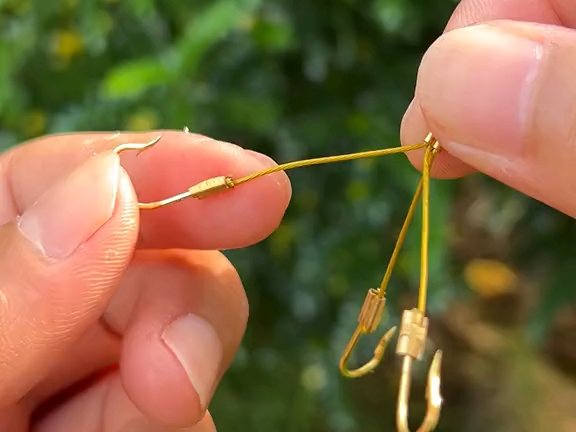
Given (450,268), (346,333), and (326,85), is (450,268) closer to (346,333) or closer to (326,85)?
(346,333)

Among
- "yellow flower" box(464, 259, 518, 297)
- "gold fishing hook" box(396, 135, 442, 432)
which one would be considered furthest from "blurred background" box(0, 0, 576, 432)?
"gold fishing hook" box(396, 135, 442, 432)

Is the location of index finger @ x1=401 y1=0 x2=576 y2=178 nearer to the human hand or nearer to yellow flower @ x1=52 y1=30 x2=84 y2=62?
the human hand

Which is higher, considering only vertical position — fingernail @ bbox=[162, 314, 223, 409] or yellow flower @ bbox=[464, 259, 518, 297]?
fingernail @ bbox=[162, 314, 223, 409]

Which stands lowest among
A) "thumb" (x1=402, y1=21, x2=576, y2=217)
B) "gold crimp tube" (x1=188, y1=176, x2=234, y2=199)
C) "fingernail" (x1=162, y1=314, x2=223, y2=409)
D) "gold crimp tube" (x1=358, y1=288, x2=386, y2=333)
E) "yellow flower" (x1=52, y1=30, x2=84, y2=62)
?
"fingernail" (x1=162, y1=314, x2=223, y2=409)

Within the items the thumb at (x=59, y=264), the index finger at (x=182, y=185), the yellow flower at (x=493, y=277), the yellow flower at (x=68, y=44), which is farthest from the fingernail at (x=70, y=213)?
the yellow flower at (x=493, y=277)

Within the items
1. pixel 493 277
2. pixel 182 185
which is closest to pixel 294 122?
pixel 182 185

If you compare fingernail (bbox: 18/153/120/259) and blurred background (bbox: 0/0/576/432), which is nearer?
fingernail (bbox: 18/153/120/259)

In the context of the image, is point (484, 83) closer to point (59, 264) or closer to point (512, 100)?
point (512, 100)

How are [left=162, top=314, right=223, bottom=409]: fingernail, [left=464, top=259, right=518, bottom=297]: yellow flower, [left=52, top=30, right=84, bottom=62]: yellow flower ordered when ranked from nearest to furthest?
[left=162, top=314, right=223, bottom=409]: fingernail < [left=52, top=30, right=84, bottom=62]: yellow flower < [left=464, top=259, right=518, bottom=297]: yellow flower
